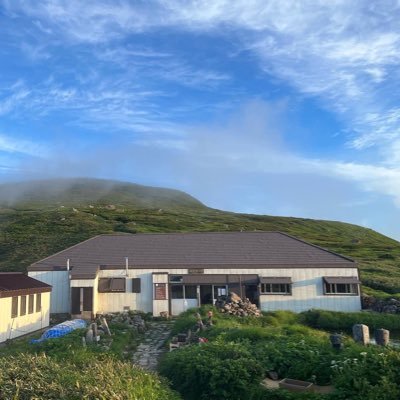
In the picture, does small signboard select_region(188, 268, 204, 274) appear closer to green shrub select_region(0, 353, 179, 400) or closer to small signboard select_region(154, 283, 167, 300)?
small signboard select_region(154, 283, 167, 300)

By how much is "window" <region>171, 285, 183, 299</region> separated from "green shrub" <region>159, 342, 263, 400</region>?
20.0 meters

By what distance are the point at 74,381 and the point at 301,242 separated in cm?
2959

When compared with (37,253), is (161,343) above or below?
below

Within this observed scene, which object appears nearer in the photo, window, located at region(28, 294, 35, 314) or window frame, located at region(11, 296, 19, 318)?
window frame, located at region(11, 296, 19, 318)

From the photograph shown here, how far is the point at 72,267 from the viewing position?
33.1m

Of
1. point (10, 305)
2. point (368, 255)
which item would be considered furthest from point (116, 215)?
point (10, 305)

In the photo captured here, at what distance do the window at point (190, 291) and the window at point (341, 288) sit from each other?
9.42m

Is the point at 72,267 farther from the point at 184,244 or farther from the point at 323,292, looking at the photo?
the point at 323,292

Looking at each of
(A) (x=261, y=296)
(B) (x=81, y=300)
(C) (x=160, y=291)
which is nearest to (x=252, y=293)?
(A) (x=261, y=296)

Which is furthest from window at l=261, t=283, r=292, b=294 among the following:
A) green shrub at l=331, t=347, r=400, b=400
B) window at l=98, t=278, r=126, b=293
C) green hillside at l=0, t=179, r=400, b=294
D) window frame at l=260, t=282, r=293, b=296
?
green shrub at l=331, t=347, r=400, b=400

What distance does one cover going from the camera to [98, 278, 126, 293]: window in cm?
3266

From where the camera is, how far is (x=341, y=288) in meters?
32.1

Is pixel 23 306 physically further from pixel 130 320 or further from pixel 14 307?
pixel 130 320

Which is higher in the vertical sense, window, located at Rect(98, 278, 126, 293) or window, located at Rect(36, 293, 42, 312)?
window, located at Rect(98, 278, 126, 293)
